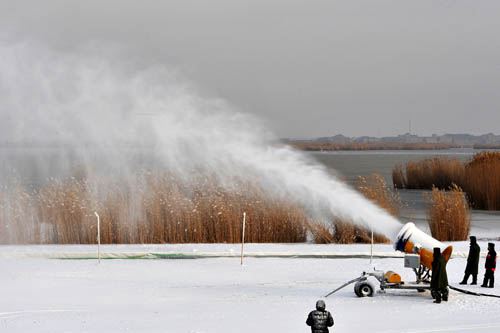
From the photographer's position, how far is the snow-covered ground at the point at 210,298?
11797mm

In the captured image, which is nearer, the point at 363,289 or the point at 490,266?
the point at 363,289

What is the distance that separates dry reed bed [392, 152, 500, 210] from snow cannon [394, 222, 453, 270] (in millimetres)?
9117

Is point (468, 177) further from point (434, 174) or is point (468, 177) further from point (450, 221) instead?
point (450, 221)

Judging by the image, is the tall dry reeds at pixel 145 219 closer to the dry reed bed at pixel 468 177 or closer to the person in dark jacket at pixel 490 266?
the dry reed bed at pixel 468 177

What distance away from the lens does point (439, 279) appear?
13.6m

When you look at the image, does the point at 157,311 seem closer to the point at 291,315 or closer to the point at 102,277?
the point at 291,315

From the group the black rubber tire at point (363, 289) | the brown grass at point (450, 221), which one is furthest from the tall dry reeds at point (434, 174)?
the black rubber tire at point (363, 289)

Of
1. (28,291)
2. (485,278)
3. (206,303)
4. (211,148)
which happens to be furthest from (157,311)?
(211,148)

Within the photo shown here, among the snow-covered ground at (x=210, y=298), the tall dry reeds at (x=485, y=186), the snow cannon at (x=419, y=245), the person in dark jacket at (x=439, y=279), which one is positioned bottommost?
the snow-covered ground at (x=210, y=298)

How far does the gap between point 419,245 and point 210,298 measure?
12.9ft

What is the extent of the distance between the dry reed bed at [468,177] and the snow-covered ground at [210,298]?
8263mm

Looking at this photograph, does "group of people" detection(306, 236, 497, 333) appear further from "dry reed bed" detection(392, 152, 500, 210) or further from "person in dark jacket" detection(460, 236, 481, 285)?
"dry reed bed" detection(392, 152, 500, 210)

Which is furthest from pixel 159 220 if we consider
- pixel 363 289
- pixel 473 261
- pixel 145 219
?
pixel 473 261

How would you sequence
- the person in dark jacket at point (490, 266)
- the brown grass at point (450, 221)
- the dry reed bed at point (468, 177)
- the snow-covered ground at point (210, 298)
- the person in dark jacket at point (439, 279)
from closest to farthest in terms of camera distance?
the snow-covered ground at point (210, 298) < the person in dark jacket at point (439, 279) < the person in dark jacket at point (490, 266) < the brown grass at point (450, 221) < the dry reed bed at point (468, 177)
